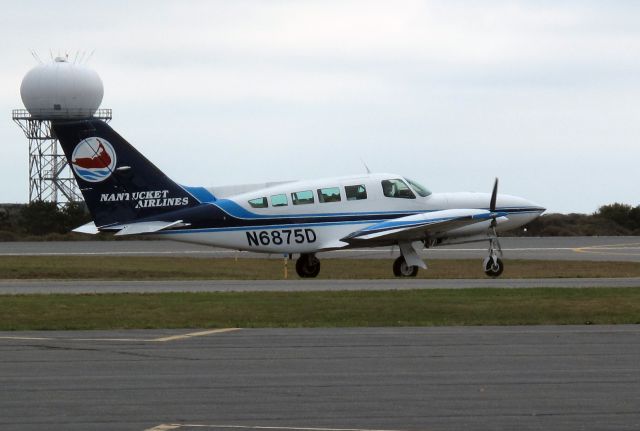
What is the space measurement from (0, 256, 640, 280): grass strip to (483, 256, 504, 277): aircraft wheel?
9.38ft

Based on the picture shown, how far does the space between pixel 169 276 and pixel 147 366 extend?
27.9m

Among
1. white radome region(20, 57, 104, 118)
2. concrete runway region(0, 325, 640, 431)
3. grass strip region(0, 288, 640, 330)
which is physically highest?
white radome region(20, 57, 104, 118)

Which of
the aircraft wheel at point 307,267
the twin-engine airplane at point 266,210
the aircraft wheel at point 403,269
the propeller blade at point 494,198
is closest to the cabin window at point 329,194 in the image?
the twin-engine airplane at point 266,210

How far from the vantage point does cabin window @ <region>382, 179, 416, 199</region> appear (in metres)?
37.8

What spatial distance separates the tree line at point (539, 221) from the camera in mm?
89125

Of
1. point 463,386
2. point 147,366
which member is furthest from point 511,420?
point 147,366

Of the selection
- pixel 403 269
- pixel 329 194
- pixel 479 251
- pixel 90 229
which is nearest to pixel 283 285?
pixel 329 194

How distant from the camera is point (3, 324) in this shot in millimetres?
22234

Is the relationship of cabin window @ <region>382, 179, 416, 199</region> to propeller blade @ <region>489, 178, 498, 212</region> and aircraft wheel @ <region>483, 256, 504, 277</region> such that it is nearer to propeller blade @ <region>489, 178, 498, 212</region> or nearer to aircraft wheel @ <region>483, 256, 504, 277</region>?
propeller blade @ <region>489, 178, 498, 212</region>

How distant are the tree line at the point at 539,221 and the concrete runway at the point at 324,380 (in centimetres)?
6986

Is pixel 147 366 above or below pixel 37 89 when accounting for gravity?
below

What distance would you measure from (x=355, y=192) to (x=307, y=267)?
2.98m

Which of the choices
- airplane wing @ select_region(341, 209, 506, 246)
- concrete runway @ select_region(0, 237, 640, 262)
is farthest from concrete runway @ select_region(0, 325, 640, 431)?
concrete runway @ select_region(0, 237, 640, 262)

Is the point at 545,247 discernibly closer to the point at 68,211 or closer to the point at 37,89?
the point at 68,211
